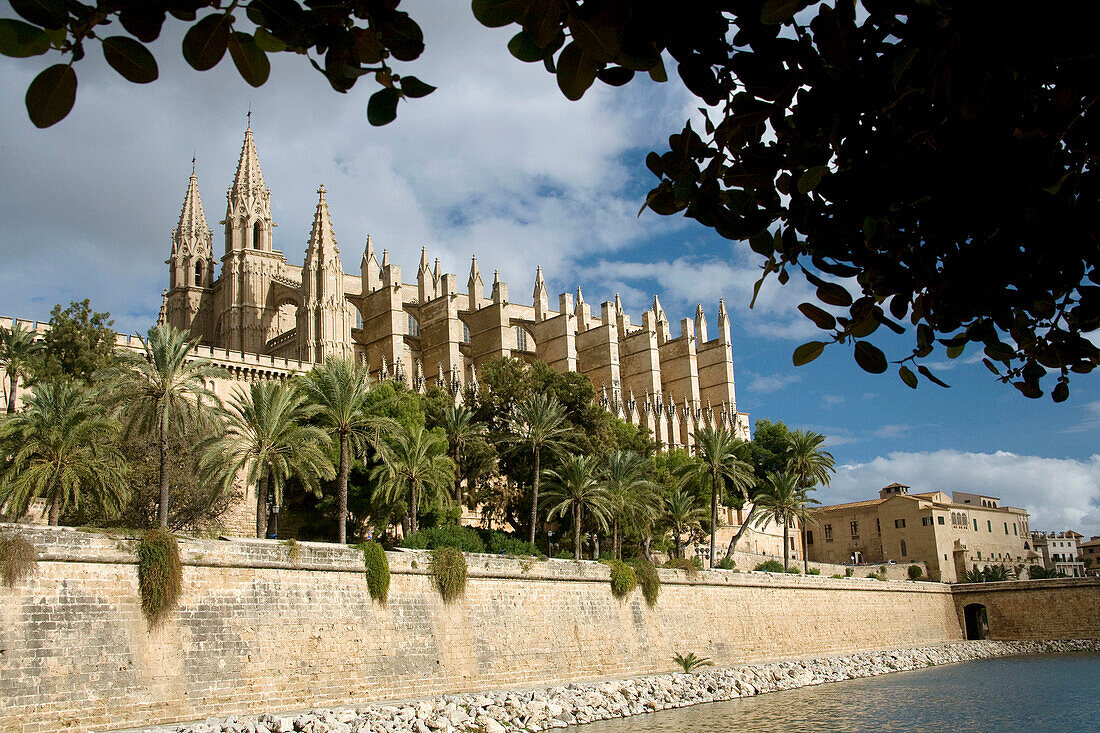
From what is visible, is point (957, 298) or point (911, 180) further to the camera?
point (957, 298)

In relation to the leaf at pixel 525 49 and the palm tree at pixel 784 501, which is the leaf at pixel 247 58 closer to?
the leaf at pixel 525 49

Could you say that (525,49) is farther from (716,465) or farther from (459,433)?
(716,465)

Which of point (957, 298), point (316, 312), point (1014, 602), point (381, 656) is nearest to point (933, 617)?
point (1014, 602)

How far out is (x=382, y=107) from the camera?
10.7ft

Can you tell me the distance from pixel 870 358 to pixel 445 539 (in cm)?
2562

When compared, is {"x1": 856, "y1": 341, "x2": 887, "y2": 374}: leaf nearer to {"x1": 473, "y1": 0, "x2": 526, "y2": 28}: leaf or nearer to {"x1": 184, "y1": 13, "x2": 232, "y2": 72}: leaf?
{"x1": 473, "y1": 0, "x2": 526, "y2": 28}: leaf

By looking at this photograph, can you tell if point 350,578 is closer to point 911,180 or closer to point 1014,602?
point 911,180

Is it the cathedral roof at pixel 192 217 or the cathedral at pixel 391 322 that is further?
the cathedral roof at pixel 192 217

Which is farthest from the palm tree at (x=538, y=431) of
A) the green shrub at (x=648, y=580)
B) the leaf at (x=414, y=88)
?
the leaf at (x=414, y=88)

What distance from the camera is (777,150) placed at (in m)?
4.12

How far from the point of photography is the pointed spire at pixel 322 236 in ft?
150

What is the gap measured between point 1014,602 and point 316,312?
35.6m

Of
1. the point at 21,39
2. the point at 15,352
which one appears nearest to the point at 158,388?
the point at 15,352

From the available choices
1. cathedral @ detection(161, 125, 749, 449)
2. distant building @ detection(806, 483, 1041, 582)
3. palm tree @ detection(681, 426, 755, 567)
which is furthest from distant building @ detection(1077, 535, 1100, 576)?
palm tree @ detection(681, 426, 755, 567)
